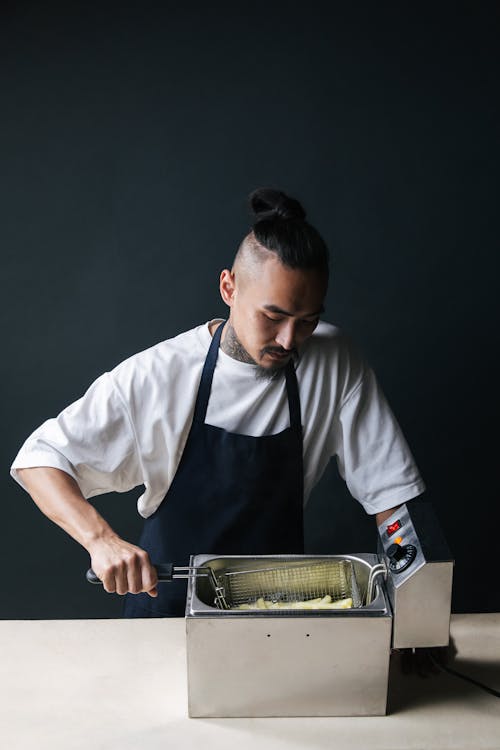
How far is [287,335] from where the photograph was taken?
1848mm

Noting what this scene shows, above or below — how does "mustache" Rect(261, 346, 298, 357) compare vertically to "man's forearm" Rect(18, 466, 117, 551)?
above

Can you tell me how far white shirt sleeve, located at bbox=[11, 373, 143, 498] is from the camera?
1.94 m

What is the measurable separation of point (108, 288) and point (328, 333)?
3.12 feet

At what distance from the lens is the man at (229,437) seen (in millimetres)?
1967

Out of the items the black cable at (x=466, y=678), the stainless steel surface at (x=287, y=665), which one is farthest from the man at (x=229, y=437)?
the stainless steel surface at (x=287, y=665)

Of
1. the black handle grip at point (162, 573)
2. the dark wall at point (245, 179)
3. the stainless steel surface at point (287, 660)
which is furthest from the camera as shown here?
the dark wall at point (245, 179)

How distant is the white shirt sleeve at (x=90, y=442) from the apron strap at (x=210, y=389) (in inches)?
7.2

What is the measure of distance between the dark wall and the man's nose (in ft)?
3.08

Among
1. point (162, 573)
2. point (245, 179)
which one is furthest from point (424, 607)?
point (245, 179)

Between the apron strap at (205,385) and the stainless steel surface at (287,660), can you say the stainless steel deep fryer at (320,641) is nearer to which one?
the stainless steel surface at (287,660)

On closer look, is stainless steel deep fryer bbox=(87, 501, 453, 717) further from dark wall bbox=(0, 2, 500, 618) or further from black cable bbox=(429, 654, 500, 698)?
dark wall bbox=(0, 2, 500, 618)

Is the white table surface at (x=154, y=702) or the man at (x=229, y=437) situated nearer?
the white table surface at (x=154, y=702)

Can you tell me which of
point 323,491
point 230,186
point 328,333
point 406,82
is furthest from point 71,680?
point 406,82

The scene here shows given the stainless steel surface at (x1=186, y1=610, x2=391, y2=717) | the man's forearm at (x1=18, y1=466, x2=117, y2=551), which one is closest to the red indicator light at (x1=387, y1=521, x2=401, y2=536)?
the stainless steel surface at (x1=186, y1=610, x2=391, y2=717)
